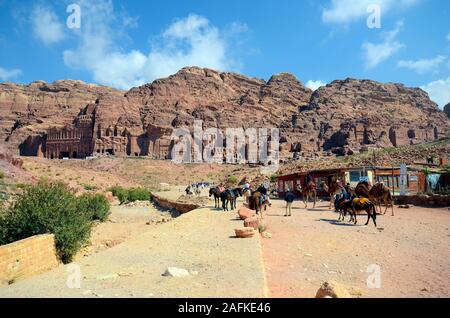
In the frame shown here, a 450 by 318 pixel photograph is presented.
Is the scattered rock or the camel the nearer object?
the scattered rock

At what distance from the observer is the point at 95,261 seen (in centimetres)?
789

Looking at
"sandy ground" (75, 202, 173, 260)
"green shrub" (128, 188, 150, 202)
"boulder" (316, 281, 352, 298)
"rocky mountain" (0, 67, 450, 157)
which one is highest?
Answer: "rocky mountain" (0, 67, 450, 157)

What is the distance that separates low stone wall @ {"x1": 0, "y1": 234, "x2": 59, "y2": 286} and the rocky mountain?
3008 inches

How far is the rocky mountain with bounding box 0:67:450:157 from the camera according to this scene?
9012cm

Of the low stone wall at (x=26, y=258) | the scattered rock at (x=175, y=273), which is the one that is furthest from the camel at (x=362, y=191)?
the low stone wall at (x=26, y=258)

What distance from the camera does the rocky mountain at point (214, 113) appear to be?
296 feet

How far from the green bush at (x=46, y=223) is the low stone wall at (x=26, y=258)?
84 centimetres

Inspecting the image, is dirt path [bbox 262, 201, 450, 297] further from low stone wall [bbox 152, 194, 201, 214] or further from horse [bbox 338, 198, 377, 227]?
low stone wall [bbox 152, 194, 201, 214]

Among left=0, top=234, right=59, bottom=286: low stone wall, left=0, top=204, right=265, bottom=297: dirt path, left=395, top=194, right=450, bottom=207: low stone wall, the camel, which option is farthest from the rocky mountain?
left=0, top=234, right=59, bottom=286: low stone wall

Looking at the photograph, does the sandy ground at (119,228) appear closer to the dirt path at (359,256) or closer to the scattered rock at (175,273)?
the scattered rock at (175,273)

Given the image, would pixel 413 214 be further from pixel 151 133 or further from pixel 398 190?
pixel 151 133

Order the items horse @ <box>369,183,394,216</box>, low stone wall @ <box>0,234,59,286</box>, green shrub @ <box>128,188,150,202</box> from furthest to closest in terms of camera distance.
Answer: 1. green shrub @ <box>128,188,150,202</box>
2. horse @ <box>369,183,394,216</box>
3. low stone wall @ <box>0,234,59,286</box>

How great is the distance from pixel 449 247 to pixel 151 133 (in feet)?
274

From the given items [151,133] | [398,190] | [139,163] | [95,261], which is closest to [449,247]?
[95,261]
